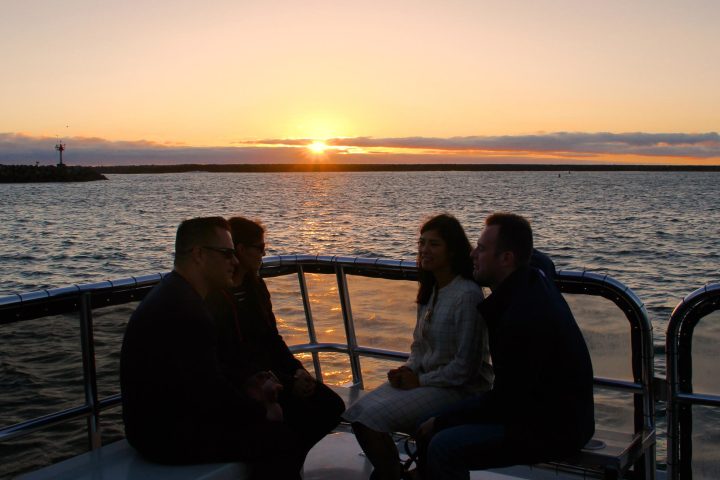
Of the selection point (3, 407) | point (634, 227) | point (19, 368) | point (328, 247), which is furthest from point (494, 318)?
point (634, 227)

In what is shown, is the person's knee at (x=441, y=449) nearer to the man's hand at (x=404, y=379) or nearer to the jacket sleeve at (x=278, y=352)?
the man's hand at (x=404, y=379)

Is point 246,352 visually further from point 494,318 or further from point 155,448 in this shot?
point 494,318

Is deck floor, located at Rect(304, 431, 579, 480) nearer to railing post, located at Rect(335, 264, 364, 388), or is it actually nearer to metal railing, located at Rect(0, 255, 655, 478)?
railing post, located at Rect(335, 264, 364, 388)

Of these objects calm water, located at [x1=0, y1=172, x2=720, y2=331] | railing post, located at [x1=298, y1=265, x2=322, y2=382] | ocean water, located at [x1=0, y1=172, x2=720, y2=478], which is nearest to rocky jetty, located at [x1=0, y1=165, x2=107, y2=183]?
ocean water, located at [x1=0, y1=172, x2=720, y2=478]

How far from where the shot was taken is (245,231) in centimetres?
406

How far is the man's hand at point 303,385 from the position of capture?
394 centimetres

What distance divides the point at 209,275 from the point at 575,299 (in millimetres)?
1809

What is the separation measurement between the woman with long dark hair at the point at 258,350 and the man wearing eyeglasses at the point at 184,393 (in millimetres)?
293

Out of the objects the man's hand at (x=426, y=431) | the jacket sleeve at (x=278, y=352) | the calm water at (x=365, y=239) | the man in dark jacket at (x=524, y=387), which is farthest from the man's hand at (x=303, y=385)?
the calm water at (x=365, y=239)

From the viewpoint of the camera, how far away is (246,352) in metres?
3.93

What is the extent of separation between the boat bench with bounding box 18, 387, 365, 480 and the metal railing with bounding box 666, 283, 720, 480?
78.0 inches

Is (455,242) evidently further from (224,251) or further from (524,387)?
(224,251)

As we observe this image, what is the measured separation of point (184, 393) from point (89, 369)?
0.94m

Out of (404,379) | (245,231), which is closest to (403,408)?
(404,379)
